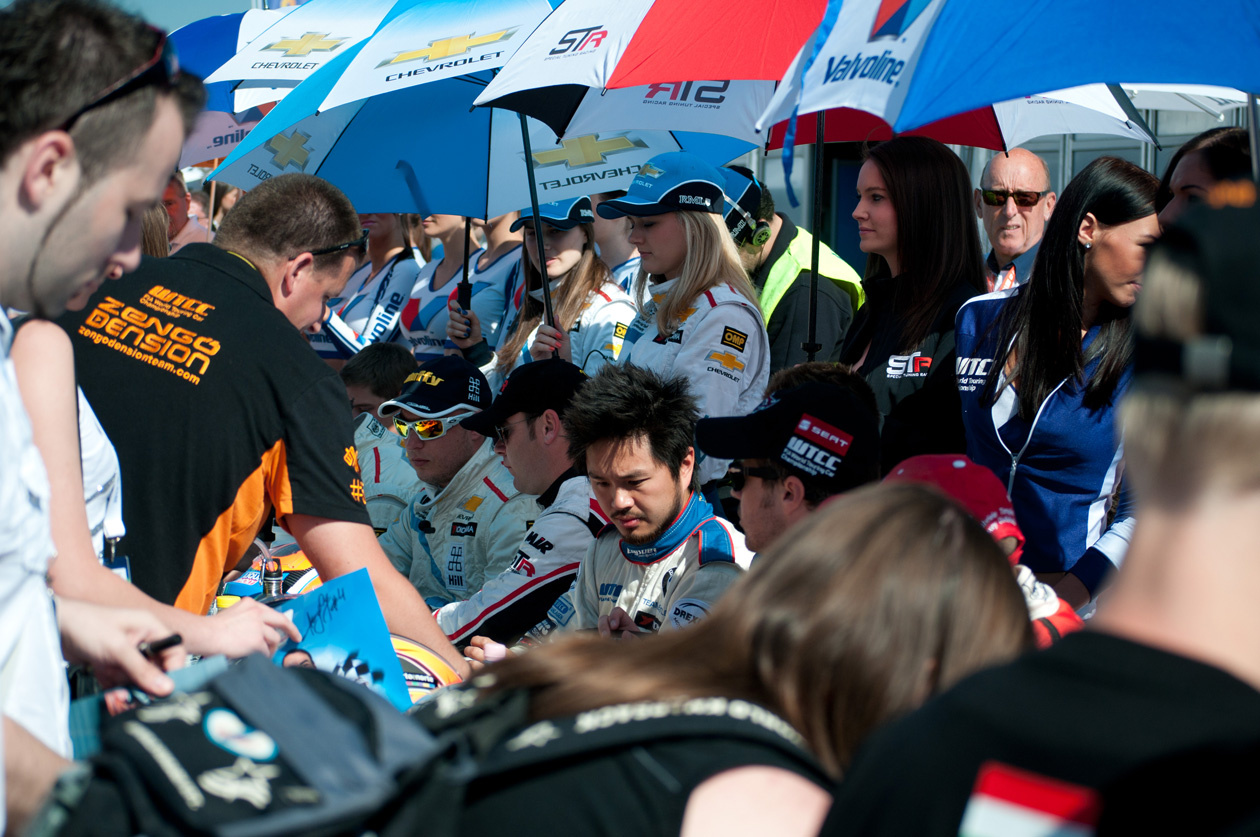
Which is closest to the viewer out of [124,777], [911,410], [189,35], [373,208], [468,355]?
[124,777]

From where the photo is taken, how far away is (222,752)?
123 cm

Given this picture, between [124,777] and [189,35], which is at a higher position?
[189,35]

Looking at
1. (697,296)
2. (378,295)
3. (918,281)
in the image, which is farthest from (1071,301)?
(378,295)

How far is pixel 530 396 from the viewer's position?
14.1 feet

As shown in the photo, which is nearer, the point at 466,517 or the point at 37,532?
the point at 37,532

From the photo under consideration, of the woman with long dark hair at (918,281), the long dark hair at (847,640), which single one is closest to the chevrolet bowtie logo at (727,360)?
the woman with long dark hair at (918,281)

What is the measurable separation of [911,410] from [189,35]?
5.20 meters

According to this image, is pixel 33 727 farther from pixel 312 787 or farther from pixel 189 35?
pixel 189 35

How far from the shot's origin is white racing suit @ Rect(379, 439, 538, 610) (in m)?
4.46

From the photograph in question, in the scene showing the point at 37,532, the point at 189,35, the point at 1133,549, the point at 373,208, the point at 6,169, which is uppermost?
the point at 189,35

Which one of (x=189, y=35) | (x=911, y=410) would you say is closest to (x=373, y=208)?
(x=189, y=35)

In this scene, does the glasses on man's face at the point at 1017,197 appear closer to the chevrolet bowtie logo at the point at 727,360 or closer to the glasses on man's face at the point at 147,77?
the chevrolet bowtie logo at the point at 727,360

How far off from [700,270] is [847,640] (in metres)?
3.24

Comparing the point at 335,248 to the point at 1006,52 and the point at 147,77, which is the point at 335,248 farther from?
the point at 1006,52
